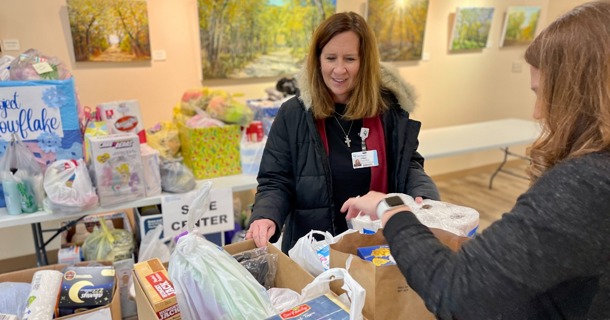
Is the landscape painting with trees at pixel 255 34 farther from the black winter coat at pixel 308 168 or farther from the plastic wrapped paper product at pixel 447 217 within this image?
the plastic wrapped paper product at pixel 447 217

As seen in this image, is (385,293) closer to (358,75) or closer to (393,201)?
(393,201)

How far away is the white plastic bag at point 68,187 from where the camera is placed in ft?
6.47

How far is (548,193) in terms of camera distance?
0.62 metres

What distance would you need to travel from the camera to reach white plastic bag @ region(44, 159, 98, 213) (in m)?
1.97

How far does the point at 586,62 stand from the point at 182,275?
0.79 metres

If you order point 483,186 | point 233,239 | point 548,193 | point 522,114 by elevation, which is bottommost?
point 483,186

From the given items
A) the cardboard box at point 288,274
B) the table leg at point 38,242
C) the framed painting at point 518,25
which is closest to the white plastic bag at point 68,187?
the table leg at point 38,242

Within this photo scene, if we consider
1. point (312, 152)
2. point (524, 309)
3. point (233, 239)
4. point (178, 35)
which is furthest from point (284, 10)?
point (524, 309)

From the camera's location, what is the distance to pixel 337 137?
158cm

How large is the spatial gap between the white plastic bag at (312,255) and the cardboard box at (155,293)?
1.01ft

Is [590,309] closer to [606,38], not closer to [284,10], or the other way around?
[606,38]

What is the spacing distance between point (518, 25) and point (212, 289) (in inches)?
199

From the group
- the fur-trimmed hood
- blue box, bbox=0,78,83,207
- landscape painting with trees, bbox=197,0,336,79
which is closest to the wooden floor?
landscape painting with trees, bbox=197,0,336,79

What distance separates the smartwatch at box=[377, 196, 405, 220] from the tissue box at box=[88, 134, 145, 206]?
63.9 inches
